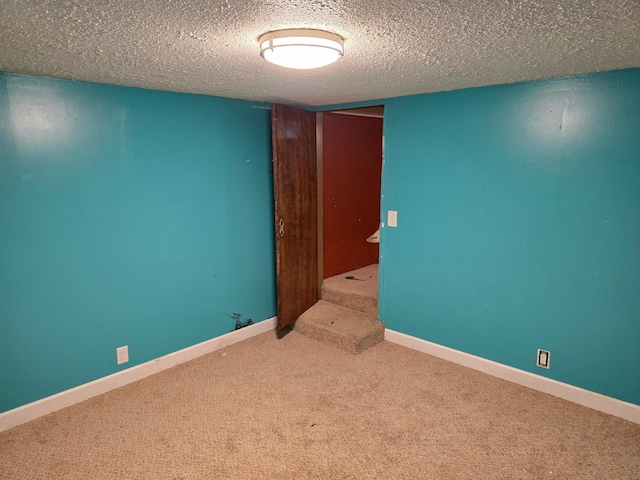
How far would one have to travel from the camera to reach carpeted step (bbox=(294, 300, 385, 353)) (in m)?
3.50

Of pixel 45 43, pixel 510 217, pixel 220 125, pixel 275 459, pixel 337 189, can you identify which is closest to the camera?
pixel 45 43

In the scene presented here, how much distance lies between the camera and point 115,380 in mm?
2895

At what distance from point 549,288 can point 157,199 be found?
285 cm

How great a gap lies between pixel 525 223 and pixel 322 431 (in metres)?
1.93

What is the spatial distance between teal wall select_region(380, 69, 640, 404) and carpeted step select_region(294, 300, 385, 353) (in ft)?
1.03

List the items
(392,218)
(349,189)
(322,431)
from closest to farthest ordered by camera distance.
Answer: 1. (322,431)
2. (392,218)
3. (349,189)

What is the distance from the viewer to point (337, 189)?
446 centimetres

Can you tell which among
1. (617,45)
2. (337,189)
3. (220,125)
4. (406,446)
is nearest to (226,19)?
(617,45)

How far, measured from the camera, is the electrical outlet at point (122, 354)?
2.91 meters

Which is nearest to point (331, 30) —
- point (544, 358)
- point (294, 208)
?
point (294, 208)

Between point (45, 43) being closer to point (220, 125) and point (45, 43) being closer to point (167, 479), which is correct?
point (220, 125)

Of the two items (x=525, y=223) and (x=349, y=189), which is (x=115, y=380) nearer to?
(x=349, y=189)

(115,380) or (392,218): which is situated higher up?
(392,218)

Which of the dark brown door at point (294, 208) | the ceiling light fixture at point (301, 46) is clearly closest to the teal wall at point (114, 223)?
the dark brown door at point (294, 208)
